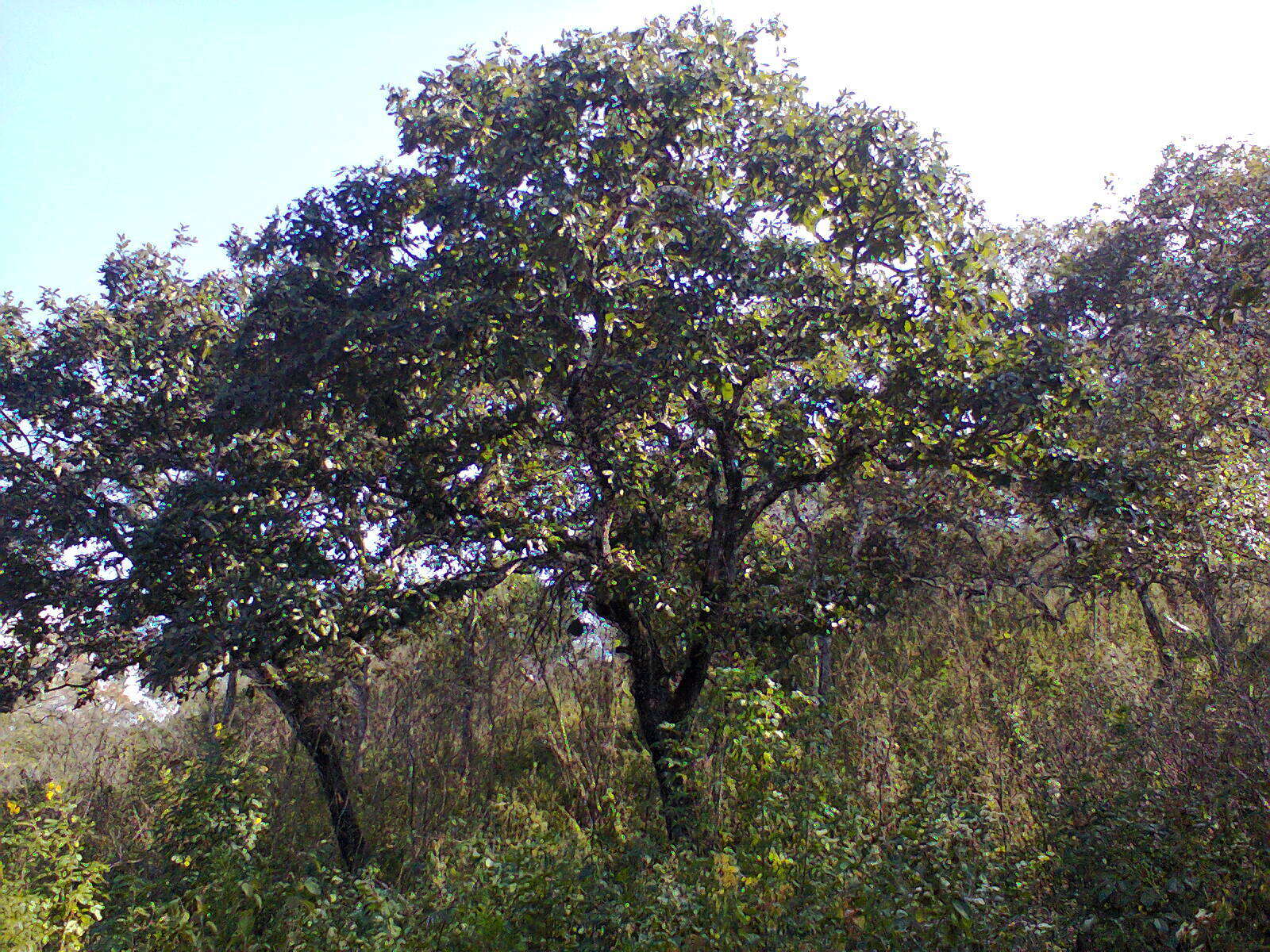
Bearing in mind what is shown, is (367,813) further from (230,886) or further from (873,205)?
(873,205)

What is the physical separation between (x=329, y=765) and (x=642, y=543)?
13.8 feet

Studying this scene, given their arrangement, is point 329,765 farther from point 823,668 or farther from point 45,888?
point 823,668

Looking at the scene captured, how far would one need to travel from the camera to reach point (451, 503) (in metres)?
7.15

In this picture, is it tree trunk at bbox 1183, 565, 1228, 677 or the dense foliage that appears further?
tree trunk at bbox 1183, 565, 1228, 677

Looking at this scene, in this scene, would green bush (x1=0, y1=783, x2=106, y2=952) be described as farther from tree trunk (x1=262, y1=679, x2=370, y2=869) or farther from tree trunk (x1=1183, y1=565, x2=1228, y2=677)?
tree trunk (x1=1183, y1=565, x2=1228, y2=677)

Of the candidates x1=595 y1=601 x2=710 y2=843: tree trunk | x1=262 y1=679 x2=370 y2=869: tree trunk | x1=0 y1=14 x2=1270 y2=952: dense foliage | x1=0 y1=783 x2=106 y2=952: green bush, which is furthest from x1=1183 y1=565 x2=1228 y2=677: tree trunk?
x1=262 y1=679 x2=370 y2=869: tree trunk

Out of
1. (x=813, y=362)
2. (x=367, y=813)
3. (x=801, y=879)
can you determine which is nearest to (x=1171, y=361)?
(x=813, y=362)

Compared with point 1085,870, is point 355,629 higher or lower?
higher

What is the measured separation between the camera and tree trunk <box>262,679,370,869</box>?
327 inches

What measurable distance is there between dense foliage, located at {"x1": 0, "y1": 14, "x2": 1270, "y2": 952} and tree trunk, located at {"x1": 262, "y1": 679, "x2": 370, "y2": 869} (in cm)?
8

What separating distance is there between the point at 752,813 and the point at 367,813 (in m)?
5.38

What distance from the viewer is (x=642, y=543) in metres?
7.90

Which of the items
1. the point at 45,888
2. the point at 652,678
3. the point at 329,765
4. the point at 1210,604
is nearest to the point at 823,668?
the point at 652,678

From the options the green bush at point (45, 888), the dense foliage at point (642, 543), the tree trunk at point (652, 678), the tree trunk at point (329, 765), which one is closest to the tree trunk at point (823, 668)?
the dense foliage at point (642, 543)
